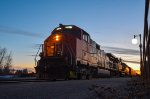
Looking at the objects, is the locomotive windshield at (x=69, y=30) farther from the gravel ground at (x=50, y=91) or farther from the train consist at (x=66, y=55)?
the gravel ground at (x=50, y=91)

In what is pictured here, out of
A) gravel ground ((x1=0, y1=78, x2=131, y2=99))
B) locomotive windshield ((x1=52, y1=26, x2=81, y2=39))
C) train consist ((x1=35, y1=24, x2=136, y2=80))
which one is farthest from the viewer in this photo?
locomotive windshield ((x1=52, y1=26, x2=81, y2=39))

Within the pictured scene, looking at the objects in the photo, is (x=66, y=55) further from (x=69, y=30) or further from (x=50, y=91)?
(x=50, y=91)

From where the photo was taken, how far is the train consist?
21291mm

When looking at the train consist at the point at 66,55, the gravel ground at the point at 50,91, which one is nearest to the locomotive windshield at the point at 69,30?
the train consist at the point at 66,55

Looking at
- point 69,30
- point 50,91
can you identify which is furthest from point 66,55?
point 50,91

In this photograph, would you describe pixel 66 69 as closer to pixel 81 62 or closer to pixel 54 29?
pixel 81 62

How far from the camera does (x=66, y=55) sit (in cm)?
2211

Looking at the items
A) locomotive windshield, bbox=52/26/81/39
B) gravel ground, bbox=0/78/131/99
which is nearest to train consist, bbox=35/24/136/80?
locomotive windshield, bbox=52/26/81/39

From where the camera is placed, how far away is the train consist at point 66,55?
21291 millimetres

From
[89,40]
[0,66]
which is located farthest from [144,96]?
[0,66]

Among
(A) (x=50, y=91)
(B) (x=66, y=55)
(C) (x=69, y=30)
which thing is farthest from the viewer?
(C) (x=69, y=30)

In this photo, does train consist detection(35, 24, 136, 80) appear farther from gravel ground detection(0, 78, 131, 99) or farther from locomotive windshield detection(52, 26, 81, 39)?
gravel ground detection(0, 78, 131, 99)

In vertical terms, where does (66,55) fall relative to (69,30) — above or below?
below

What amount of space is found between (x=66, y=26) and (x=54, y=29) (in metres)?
1.32
